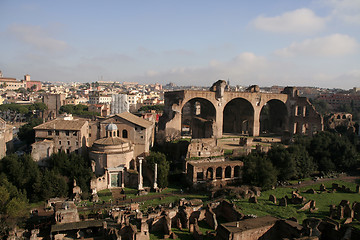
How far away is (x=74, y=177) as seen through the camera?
23.8m

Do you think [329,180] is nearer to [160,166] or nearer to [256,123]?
Result: [256,123]

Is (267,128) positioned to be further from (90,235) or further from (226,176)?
(90,235)

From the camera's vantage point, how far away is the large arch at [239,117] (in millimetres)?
40625

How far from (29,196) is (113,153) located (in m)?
7.02

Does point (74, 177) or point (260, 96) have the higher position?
point (260, 96)

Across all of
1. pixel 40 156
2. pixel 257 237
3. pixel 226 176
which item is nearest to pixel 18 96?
pixel 40 156

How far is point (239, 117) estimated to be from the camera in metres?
42.2

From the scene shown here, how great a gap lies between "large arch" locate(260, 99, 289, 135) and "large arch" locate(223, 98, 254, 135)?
140 inches

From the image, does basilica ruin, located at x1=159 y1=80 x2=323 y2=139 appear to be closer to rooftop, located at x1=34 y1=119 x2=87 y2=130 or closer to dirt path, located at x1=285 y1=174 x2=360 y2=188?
dirt path, located at x1=285 y1=174 x2=360 y2=188

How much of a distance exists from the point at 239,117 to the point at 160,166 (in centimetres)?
2022

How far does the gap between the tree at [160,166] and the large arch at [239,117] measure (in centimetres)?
1803

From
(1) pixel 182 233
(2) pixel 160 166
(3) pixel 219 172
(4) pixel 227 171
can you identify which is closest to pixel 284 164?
(4) pixel 227 171

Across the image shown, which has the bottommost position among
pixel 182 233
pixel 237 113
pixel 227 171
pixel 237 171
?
pixel 182 233

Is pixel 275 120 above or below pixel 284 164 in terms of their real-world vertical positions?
above
